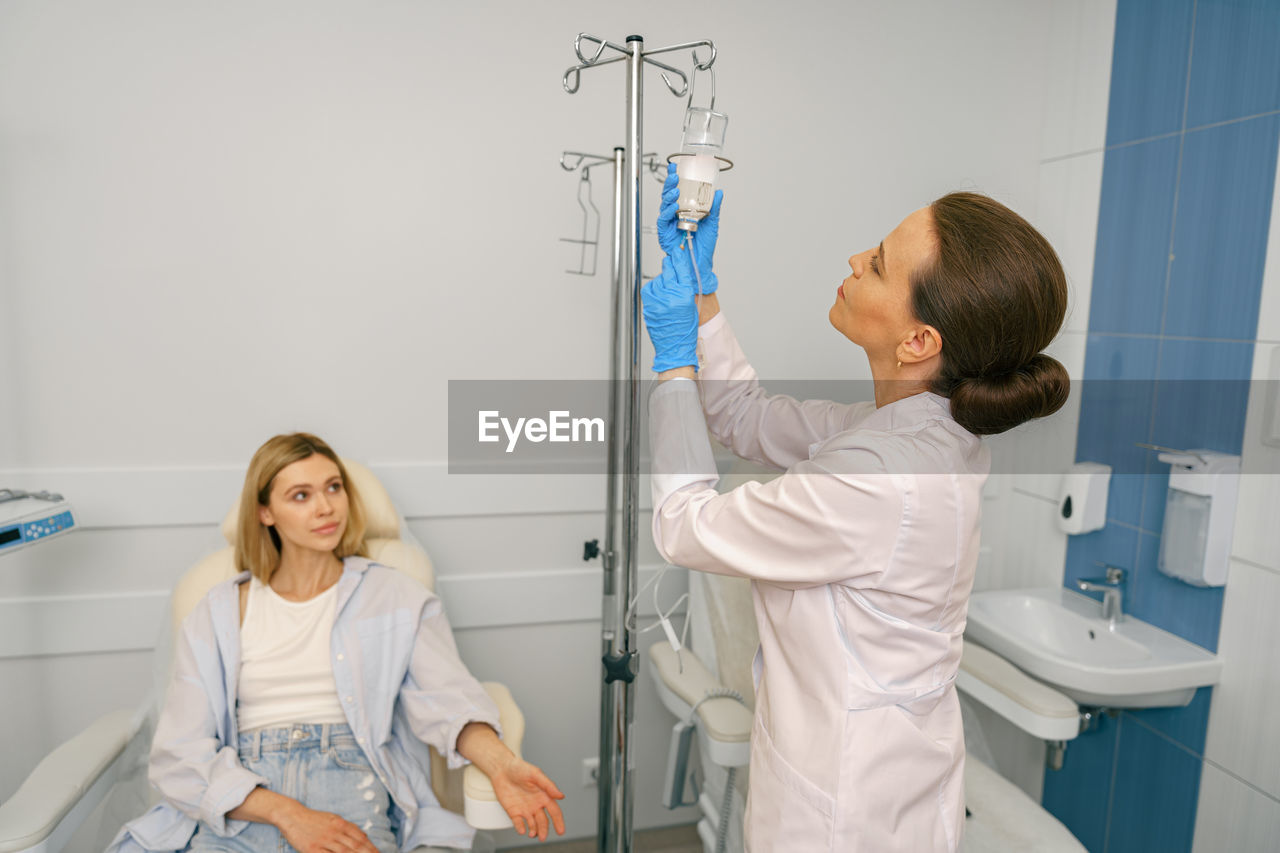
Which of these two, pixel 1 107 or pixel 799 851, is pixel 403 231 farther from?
pixel 799 851

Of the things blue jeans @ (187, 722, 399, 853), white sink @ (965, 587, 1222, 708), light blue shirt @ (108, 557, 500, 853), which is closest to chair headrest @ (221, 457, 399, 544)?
light blue shirt @ (108, 557, 500, 853)

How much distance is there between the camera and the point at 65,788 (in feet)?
4.78

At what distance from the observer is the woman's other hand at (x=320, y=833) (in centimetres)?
147

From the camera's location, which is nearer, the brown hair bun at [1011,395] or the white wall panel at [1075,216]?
the brown hair bun at [1011,395]

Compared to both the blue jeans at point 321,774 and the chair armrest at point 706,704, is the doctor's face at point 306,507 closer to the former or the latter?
the blue jeans at point 321,774

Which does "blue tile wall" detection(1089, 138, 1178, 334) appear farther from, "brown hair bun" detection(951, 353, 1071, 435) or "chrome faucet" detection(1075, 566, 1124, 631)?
"brown hair bun" detection(951, 353, 1071, 435)

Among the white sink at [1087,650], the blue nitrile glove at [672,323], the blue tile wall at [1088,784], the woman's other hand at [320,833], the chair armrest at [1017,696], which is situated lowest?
the blue tile wall at [1088,784]

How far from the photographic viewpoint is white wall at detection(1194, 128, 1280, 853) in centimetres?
175

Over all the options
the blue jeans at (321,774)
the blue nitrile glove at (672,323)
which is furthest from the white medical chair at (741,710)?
the blue nitrile glove at (672,323)

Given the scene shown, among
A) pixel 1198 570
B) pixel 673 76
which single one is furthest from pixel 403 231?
pixel 1198 570

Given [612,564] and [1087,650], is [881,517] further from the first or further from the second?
[1087,650]

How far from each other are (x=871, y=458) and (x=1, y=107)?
1.78 meters

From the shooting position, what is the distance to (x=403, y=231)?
198 centimetres

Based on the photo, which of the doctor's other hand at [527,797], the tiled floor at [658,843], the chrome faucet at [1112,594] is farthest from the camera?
the tiled floor at [658,843]
